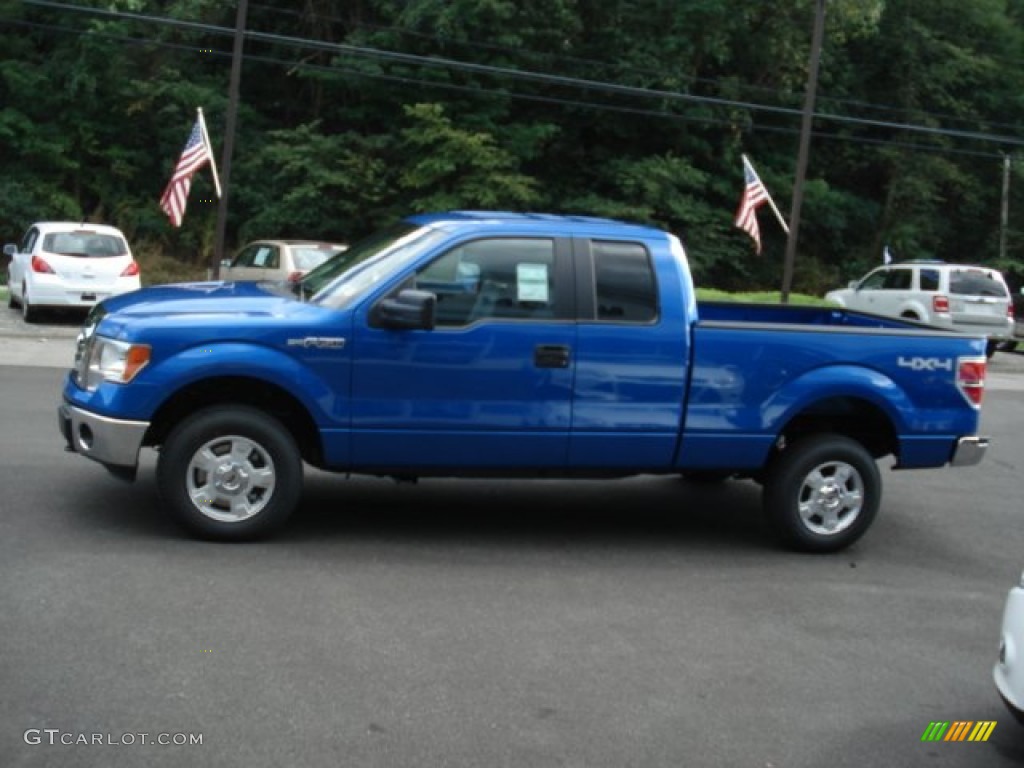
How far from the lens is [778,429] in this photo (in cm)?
725

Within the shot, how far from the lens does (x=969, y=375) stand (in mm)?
7535

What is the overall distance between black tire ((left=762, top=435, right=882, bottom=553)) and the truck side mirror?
2419 mm

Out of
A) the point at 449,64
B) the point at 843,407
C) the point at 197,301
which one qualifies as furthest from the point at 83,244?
the point at 843,407

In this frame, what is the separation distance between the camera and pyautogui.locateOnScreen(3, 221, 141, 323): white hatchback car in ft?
63.3

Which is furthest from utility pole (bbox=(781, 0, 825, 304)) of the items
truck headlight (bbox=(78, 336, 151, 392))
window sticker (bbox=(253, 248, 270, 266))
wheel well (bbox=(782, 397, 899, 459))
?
truck headlight (bbox=(78, 336, 151, 392))

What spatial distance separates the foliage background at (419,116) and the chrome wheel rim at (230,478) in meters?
27.7

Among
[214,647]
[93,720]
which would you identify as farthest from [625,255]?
[93,720]

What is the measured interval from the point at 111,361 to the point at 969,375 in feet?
16.7

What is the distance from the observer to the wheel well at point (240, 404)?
22.1ft

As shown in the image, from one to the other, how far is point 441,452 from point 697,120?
31527 mm

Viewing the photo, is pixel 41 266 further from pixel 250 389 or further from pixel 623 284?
pixel 623 284

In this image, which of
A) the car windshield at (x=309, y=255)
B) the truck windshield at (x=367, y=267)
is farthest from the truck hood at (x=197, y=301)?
the car windshield at (x=309, y=255)

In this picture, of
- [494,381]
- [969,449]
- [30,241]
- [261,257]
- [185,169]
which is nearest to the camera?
[494,381]

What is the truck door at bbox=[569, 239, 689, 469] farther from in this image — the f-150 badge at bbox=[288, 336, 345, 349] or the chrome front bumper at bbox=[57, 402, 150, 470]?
the chrome front bumper at bbox=[57, 402, 150, 470]
